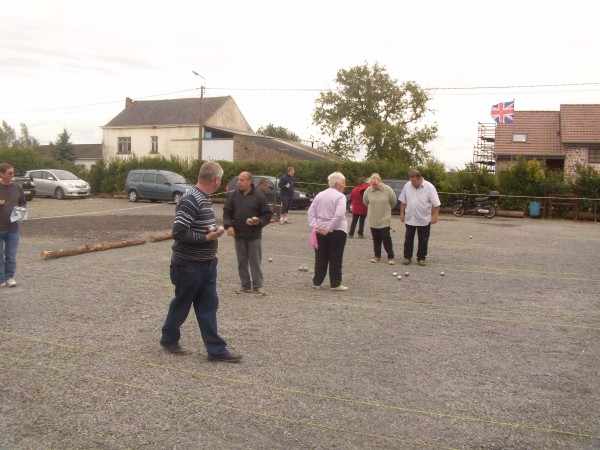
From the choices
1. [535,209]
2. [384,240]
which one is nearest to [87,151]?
[535,209]

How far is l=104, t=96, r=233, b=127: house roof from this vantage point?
175 feet

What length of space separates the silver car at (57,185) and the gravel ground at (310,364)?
23306 millimetres

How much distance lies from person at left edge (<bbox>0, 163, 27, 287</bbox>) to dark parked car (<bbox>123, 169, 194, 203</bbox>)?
2048cm

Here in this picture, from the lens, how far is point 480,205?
27.4m

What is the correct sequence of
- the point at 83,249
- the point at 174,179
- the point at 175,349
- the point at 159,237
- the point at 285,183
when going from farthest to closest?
the point at 174,179
the point at 285,183
the point at 159,237
the point at 83,249
the point at 175,349

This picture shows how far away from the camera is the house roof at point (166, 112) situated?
53.2 metres

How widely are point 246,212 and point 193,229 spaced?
3.29 m

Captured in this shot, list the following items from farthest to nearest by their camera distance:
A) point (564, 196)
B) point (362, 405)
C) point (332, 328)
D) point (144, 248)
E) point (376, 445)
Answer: point (564, 196)
point (144, 248)
point (332, 328)
point (362, 405)
point (376, 445)

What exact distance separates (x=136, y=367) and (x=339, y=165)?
1067 inches

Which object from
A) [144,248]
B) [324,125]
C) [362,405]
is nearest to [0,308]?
[362,405]

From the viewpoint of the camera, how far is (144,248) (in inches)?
540

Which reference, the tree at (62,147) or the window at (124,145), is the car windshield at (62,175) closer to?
the window at (124,145)

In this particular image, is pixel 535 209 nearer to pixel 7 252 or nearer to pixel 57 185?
pixel 7 252

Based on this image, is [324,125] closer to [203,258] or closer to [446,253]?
[446,253]
